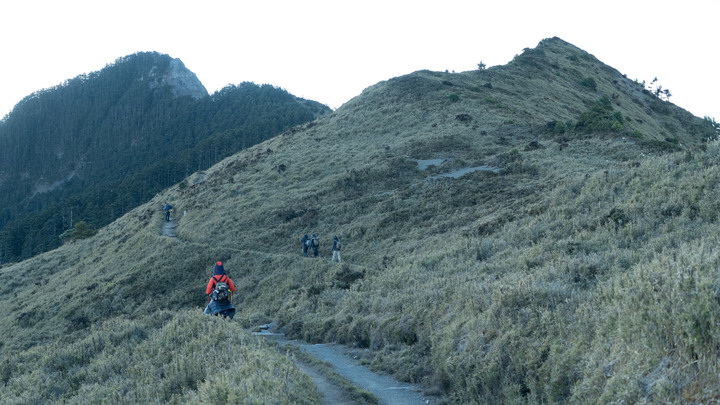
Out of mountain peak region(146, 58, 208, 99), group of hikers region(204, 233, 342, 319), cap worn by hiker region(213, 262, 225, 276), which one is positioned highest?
mountain peak region(146, 58, 208, 99)

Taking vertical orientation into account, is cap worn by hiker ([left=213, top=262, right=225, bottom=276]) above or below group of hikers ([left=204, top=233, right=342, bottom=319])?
above

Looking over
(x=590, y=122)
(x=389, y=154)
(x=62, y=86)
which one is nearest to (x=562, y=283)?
(x=389, y=154)

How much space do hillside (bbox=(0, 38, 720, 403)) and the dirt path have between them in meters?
0.28

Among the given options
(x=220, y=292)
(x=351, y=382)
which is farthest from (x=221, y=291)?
(x=351, y=382)

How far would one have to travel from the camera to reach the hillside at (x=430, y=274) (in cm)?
557

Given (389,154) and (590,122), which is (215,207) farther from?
(590,122)

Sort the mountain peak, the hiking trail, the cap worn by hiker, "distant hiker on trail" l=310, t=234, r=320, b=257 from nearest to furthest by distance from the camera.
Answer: the hiking trail
the cap worn by hiker
"distant hiker on trail" l=310, t=234, r=320, b=257
the mountain peak

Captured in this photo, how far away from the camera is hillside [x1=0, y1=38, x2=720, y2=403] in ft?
18.3

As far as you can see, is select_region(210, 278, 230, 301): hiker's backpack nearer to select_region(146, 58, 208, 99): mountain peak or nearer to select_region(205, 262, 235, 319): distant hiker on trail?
select_region(205, 262, 235, 319): distant hiker on trail

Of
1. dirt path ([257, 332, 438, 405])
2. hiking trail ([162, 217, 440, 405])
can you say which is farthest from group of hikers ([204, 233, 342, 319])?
dirt path ([257, 332, 438, 405])

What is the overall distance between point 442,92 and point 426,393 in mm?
43744

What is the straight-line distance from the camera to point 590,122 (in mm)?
34625

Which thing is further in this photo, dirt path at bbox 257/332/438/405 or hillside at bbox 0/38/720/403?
dirt path at bbox 257/332/438/405

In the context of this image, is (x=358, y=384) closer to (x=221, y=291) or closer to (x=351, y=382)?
(x=351, y=382)
